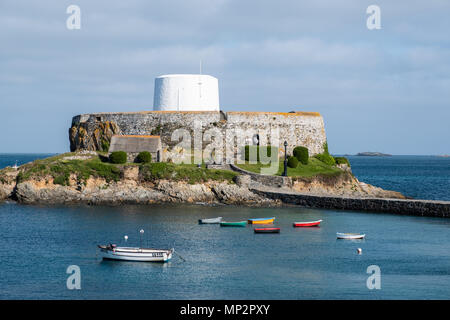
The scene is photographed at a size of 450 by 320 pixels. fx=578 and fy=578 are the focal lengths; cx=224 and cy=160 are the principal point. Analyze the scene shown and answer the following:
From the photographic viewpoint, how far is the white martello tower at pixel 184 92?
200 ft

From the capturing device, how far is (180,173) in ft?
161

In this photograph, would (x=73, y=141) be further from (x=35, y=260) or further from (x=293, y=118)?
(x=35, y=260)

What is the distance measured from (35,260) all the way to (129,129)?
3191 centimetres

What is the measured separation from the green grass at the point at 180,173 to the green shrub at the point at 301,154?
8606 mm

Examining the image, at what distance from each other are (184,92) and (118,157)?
13.2 metres

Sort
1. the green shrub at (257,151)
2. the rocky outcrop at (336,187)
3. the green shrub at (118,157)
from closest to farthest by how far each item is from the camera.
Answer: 1. the rocky outcrop at (336,187)
2. the green shrub at (118,157)
3. the green shrub at (257,151)

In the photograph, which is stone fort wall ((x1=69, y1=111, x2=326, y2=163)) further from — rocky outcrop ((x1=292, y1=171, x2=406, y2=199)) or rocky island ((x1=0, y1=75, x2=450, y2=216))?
rocky outcrop ((x1=292, y1=171, x2=406, y2=199))

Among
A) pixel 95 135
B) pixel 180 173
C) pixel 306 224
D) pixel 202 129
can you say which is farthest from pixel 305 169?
pixel 95 135

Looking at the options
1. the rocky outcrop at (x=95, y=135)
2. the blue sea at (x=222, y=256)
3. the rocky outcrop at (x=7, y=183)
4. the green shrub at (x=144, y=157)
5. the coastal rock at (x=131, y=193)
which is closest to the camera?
the blue sea at (x=222, y=256)

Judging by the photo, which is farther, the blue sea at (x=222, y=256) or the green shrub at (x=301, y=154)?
the green shrub at (x=301, y=154)

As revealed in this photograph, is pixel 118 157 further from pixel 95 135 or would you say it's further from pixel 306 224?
pixel 306 224

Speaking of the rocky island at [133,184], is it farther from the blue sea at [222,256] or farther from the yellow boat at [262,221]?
the yellow boat at [262,221]

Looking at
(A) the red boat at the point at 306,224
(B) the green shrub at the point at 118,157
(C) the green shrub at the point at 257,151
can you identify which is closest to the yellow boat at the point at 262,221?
(A) the red boat at the point at 306,224
